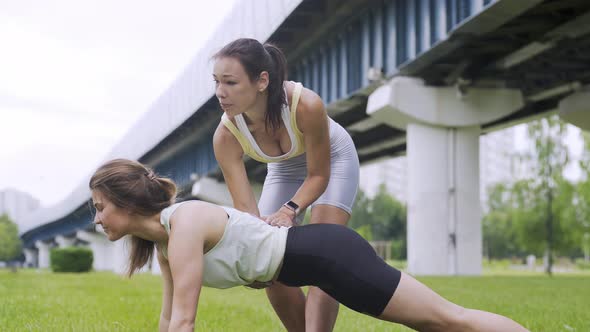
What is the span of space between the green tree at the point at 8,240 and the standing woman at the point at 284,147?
121371 mm

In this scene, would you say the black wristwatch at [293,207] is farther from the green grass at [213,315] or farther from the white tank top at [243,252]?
the green grass at [213,315]

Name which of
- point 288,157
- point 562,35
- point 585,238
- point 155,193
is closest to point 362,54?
point 562,35

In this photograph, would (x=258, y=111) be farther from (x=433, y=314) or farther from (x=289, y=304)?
(x=433, y=314)

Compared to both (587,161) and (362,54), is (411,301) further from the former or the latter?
(587,161)

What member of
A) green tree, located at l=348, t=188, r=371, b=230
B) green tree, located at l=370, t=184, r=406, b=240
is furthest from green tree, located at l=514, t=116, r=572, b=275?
green tree, located at l=348, t=188, r=371, b=230

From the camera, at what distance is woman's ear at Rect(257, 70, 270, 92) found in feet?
14.5

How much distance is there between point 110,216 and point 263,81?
1.23 meters

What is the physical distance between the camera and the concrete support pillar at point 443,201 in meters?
21.1

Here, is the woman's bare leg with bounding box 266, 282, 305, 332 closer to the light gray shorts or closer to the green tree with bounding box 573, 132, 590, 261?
the light gray shorts

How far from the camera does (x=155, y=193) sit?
12.6 ft

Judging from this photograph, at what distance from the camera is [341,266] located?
380 cm

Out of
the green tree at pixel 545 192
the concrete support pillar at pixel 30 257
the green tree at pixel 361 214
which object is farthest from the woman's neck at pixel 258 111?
the concrete support pillar at pixel 30 257

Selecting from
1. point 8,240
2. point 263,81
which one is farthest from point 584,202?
point 8,240

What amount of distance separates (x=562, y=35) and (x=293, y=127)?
42.2ft
